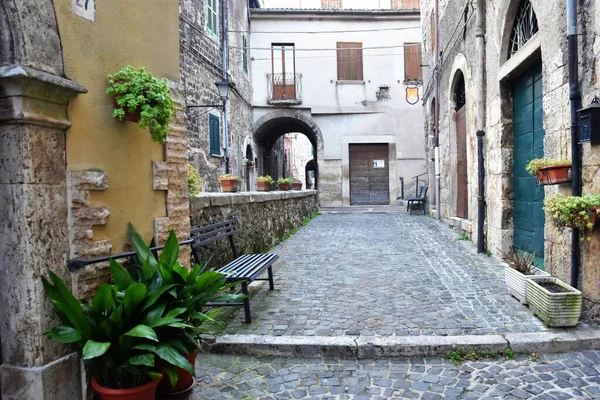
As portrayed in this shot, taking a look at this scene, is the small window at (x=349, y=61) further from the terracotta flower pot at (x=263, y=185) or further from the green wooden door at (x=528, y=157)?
the green wooden door at (x=528, y=157)

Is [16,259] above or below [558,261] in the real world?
above

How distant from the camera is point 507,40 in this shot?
5527mm

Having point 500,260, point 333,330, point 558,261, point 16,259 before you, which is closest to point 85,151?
point 16,259

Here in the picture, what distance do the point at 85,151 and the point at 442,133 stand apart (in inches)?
359

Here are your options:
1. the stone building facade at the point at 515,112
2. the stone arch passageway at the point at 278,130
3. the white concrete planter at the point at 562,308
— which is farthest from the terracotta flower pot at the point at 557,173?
the stone arch passageway at the point at 278,130

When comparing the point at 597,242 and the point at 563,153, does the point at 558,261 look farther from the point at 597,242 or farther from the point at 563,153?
the point at 563,153

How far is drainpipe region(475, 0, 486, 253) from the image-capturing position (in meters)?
6.37

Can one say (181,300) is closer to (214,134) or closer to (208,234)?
(208,234)

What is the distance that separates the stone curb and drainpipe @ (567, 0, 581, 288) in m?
0.66

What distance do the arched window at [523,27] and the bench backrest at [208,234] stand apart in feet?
13.4

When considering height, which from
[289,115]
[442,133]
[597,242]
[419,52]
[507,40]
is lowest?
[597,242]

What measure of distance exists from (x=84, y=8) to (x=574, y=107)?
3664 mm

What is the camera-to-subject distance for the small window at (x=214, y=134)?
1184cm

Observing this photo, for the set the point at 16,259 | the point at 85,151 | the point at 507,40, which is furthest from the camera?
the point at 507,40
